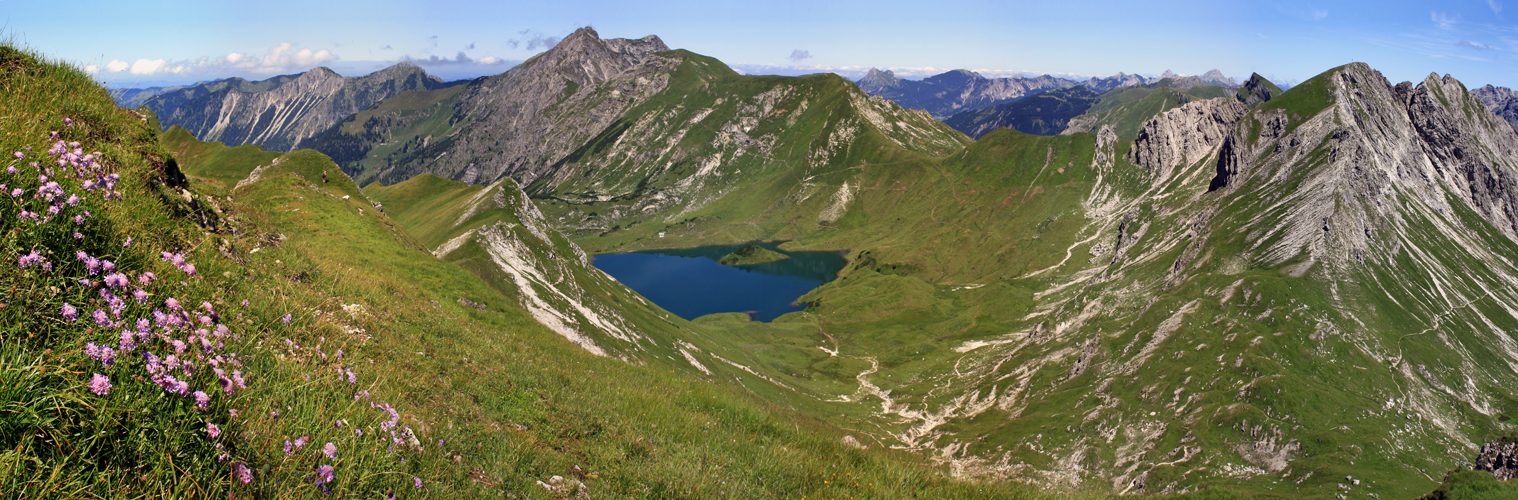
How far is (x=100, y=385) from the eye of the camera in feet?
18.1

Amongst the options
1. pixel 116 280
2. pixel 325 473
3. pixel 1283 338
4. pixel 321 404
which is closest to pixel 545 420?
pixel 321 404

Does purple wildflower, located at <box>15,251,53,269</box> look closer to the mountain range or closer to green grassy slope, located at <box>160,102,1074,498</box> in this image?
green grassy slope, located at <box>160,102,1074,498</box>

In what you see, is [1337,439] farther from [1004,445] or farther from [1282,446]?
[1004,445]

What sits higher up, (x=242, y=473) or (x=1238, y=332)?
(x=242, y=473)

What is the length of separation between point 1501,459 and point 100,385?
6824cm

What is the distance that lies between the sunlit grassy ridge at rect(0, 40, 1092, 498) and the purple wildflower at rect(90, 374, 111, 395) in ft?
0.54

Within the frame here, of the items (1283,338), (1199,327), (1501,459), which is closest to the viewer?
(1501,459)

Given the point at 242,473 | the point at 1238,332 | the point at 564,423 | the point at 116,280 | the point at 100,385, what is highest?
the point at 116,280

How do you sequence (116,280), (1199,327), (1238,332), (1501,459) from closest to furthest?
(116,280) → (1501,459) → (1238,332) → (1199,327)

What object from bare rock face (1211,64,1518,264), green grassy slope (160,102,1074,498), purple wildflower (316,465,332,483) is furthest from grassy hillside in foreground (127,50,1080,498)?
bare rock face (1211,64,1518,264)

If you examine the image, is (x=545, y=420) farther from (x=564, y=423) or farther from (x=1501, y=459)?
(x=1501, y=459)

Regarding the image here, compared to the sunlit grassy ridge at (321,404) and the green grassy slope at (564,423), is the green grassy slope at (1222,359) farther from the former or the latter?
the sunlit grassy ridge at (321,404)

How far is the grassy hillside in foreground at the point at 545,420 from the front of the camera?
11320 mm

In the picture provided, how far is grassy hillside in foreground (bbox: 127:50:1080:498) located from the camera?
446 inches
